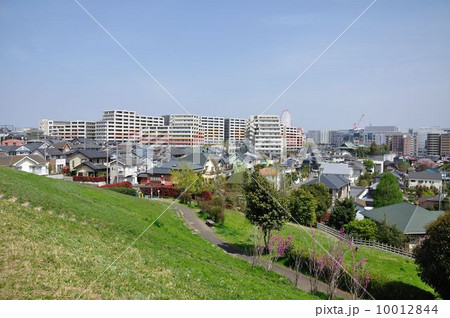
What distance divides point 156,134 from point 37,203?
2740 centimetres

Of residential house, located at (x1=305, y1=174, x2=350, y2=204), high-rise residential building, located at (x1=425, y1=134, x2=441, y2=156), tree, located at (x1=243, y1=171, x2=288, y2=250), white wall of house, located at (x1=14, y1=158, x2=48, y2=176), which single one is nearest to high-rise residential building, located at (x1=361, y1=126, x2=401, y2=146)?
high-rise residential building, located at (x1=425, y1=134, x2=441, y2=156)

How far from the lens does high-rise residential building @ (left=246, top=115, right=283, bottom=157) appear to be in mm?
13414

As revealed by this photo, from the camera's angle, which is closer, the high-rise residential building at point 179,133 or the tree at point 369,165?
the high-rise residential building at point 179,133

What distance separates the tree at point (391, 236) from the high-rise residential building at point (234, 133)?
7.60 m

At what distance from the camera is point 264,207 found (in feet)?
32.2

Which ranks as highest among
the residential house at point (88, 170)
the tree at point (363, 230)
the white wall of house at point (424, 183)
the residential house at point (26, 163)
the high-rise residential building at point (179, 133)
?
the high-rise residential building at point (179, 133)

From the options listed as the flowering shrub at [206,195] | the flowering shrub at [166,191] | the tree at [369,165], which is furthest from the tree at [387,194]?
the tree at [369,165]

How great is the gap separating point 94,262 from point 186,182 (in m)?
15.5

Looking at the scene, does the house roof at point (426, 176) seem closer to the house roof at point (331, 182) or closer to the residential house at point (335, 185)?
the residential house at point (335, 185)

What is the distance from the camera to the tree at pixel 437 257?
6.63 metres

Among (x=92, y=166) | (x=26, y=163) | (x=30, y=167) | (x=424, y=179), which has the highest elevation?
(x=26, y=163)

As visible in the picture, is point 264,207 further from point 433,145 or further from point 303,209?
point 433,145

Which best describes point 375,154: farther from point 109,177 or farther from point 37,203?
point 37,203

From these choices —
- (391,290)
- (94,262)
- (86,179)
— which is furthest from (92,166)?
(391,290)
